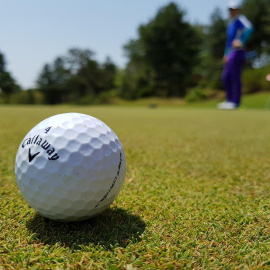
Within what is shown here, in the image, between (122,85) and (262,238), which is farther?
(122,85)

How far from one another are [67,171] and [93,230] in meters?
0.34

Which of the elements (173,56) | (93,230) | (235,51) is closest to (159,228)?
(93,230)

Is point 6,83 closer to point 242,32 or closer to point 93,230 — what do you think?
point 242,32

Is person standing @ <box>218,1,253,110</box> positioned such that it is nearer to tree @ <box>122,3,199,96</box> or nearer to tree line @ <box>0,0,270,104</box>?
tree line @ <box>0,0,270,104</box>

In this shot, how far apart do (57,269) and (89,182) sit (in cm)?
46

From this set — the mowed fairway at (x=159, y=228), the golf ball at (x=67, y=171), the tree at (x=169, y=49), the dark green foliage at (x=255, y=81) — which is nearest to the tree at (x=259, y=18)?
the tree at (x=169, y=49)

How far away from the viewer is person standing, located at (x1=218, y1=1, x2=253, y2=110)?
938 cm

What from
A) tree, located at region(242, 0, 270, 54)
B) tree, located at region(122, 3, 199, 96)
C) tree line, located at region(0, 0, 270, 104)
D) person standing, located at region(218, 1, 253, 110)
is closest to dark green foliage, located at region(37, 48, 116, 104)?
tree line, located at region(0, 0, 270, 104)

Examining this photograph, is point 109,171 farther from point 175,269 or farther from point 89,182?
point 175,269

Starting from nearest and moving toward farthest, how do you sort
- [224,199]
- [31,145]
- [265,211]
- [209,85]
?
[31,145] → [265,211] → [224,199] → [209,85]

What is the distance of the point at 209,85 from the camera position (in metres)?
34.4

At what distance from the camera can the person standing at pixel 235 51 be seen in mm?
9375

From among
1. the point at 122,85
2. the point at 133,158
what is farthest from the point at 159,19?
the point at 133,158

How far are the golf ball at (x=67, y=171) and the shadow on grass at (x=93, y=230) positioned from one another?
0.19 ft
